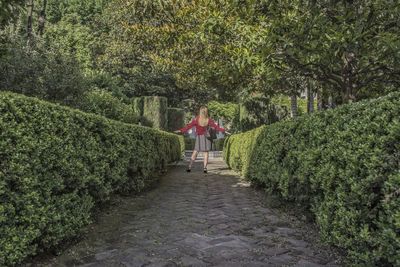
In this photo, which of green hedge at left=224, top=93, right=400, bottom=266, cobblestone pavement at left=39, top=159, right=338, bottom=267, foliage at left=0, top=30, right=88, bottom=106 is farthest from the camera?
foliage at left=0, top=30, right=88, bottom=106

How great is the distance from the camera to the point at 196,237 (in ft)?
14.3

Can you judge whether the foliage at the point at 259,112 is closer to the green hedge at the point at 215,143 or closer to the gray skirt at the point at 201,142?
the gray skirt at the point at 201,142

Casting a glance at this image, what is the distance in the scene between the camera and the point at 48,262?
346 centimetres

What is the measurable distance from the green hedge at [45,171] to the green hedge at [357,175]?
241cm

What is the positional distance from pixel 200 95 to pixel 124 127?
1182 inches

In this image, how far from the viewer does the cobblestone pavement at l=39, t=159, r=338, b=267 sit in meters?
3.59

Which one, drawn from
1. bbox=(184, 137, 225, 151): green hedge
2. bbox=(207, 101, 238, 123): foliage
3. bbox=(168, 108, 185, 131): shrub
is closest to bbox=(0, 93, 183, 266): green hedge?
bbox=(168, 108, 185, 131): shrub

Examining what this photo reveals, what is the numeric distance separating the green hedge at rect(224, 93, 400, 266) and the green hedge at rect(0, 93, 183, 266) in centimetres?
241

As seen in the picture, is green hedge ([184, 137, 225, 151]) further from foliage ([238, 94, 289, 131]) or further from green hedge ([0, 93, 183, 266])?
green hedge ([0, 93, 183, 266])

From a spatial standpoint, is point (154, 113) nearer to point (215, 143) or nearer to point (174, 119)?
point (174, 119)

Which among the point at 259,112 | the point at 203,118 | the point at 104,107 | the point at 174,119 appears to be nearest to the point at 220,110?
the point at 174,119

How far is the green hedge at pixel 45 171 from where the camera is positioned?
2.86 meters

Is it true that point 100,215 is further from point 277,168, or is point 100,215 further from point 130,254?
point 277,168

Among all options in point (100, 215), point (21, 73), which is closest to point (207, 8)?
point (21, 73)
